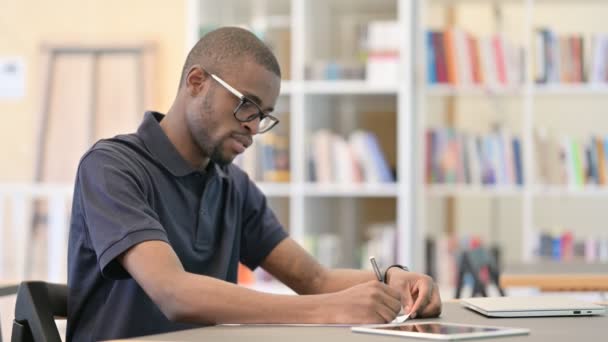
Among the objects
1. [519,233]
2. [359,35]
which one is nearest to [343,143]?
[359,35]

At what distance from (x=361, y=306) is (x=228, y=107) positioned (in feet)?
1.79

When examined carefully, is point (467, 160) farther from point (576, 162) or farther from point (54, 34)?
point (54, 34)

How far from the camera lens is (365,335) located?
1472 mm

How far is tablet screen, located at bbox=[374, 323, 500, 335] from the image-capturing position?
1461mm

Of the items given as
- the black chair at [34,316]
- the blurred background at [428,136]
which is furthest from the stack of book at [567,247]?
the black chair at [34,316]

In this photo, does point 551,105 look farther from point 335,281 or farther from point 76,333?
point 76,333

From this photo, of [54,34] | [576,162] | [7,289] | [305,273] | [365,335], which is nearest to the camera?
[365,335]

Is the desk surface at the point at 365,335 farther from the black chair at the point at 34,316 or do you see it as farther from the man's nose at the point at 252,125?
the man's nose at the point at 252,125

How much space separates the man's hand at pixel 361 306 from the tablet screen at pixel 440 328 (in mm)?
54

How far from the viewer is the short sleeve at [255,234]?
225 centimetres

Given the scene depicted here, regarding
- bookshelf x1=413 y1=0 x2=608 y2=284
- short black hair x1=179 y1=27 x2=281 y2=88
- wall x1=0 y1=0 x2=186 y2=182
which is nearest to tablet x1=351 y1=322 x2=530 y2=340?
short black hair x1=179 y1=27 x2=281 y2=88

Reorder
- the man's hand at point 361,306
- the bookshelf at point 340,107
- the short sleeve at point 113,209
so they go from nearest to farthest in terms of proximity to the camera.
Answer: the man's hand at point 361,306
the short sleeve at point 113,209
the bookshelf at point 340,107

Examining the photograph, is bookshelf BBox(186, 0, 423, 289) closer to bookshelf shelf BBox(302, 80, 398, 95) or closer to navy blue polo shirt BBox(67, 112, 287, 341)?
bookshelf shelf BBox(302, 80, 398, 95)

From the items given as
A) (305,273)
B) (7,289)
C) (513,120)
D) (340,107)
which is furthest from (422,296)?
(513,120)
